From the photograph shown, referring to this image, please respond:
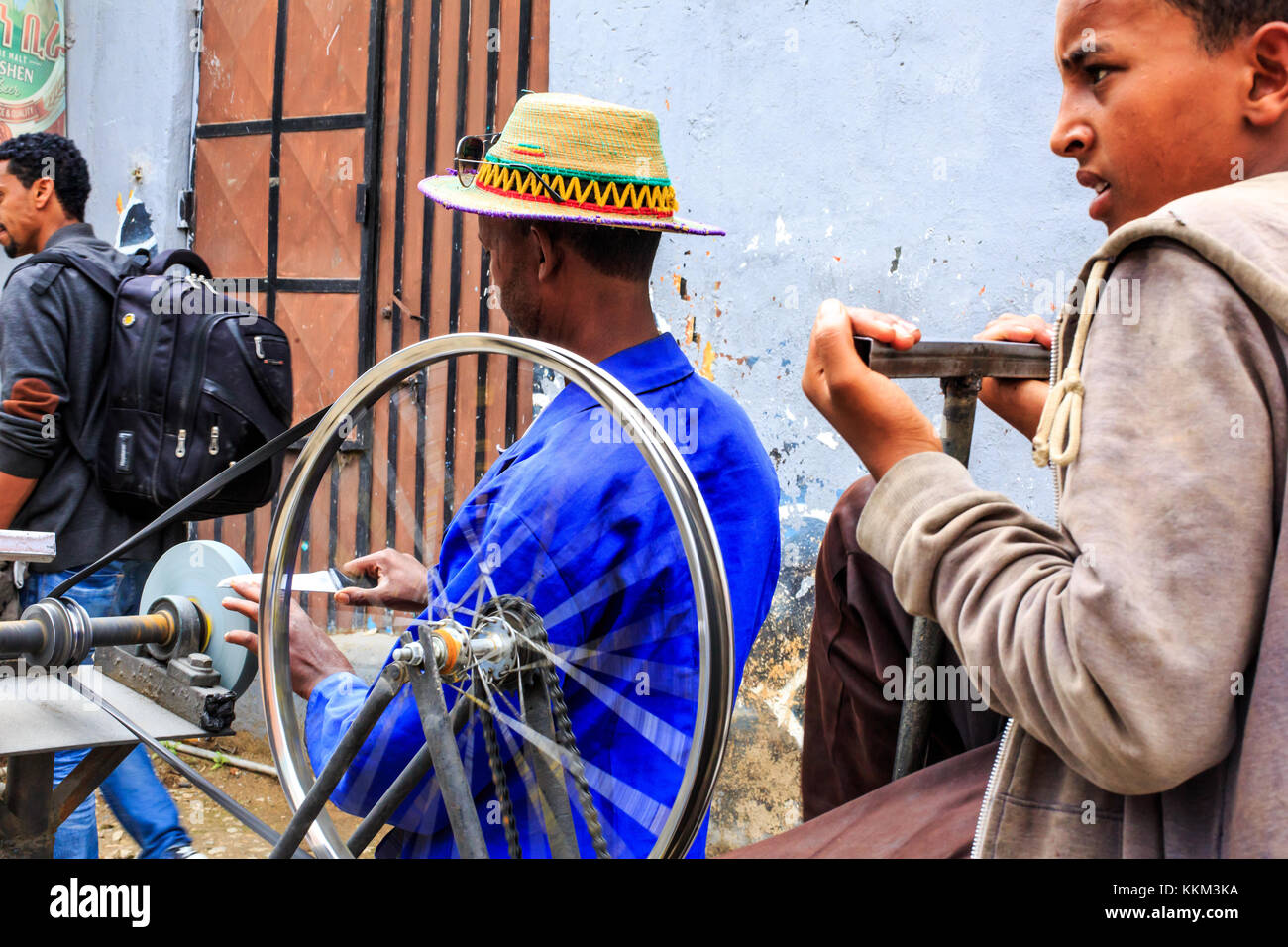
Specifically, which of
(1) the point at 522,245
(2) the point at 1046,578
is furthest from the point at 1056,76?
(2) the point at 1046,578

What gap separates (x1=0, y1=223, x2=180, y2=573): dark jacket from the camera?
3.20 meters

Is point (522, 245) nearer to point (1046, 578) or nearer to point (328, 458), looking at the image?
point (328, 458)

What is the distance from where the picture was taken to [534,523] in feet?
4.74

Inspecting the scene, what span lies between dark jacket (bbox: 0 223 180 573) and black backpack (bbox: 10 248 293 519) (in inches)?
1.3

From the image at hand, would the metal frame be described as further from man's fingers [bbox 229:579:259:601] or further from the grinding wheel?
the grinding wheel

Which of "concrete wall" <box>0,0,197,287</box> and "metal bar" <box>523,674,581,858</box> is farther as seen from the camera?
"concrete wall" <box>0,0,197,287</box>

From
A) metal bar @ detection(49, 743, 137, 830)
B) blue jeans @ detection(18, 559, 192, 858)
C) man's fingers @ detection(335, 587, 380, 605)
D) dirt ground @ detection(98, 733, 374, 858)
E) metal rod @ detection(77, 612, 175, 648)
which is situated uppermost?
man's fingers @ detection(335, 587, 380, 605)

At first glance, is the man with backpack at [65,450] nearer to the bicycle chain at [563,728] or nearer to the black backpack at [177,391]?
the black backpack at [177,391]

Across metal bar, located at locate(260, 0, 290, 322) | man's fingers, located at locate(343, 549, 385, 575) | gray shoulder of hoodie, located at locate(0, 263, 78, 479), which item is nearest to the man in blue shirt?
man's fingers, located at locate(343, 549, 385, 575)

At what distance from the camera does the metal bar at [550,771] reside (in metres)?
1.36

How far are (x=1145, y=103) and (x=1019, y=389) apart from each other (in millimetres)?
428

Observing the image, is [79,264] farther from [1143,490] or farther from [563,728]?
[1143,490]

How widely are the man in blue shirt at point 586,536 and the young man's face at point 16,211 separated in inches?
95.8
